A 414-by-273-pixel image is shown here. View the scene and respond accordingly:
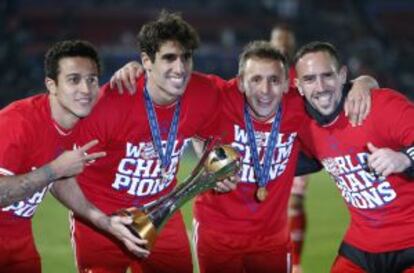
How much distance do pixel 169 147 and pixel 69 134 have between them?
0.61m

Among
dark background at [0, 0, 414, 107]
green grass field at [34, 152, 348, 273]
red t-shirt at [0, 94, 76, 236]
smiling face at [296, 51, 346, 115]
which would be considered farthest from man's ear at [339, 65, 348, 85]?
dark background at [0, 0, 414, 107]

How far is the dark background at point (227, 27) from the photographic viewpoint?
766 inches

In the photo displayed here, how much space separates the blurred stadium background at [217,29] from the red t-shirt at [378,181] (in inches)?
511

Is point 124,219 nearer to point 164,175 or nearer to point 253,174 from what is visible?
point 164,175

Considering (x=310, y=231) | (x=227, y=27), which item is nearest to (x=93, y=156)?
(x=310, y=231)

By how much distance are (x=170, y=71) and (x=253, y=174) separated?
87 cm

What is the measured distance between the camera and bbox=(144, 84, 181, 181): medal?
443cm

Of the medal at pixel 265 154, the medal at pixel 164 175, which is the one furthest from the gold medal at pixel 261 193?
the medal at pixel 164 175

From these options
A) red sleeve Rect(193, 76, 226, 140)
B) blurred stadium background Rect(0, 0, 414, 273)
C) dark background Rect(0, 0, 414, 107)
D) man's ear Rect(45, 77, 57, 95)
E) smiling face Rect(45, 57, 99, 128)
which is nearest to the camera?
smiling face Rect(45, 57, 99, 128)

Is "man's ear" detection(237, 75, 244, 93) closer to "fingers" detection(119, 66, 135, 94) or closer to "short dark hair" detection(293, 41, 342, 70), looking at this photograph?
"short dark hair" detection(293, 41, 342, 70)

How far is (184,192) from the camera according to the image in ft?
13.6

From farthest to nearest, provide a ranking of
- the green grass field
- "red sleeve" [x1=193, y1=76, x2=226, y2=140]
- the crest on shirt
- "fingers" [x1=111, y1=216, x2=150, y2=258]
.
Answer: the green grass field < "red sleeve" [x1=193, y1=76, x2=226, y2=140] < the crest on shirt < "fingers" [x1=111, y1=216, x2=150, y2=258]

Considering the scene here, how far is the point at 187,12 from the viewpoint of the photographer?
22812 millimetres

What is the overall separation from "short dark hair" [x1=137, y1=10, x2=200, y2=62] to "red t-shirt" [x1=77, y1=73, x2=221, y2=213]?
0.24 meters
